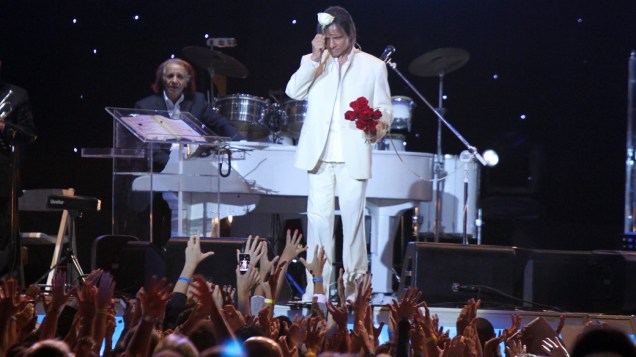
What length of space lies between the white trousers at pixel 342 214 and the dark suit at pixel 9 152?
2.12m

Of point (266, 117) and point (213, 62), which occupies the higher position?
point (213, 62)

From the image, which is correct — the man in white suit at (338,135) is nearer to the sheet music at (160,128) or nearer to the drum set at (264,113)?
the sheet music at (160,128)

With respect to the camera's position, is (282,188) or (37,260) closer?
(282,188)

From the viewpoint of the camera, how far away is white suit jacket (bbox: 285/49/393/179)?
6238 millimetres

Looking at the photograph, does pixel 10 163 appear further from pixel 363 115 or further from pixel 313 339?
pixel 313 339

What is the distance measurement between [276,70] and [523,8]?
10.2 feet

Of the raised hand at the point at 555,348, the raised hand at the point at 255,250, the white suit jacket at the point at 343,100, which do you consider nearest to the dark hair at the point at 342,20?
the white suit jacket at the point at 343,100

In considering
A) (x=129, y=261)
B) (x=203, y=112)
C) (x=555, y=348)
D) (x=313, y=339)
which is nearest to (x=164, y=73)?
(x=203, y=112)

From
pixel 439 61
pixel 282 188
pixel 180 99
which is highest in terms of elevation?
pixel 439 61

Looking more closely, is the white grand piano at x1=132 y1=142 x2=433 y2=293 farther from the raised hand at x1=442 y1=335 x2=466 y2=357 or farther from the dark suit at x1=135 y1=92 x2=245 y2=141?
the raised hand at x1=442 y1=335 x2=466 y2=357

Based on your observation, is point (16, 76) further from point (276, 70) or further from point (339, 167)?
point (339, 167)

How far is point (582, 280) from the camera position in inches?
258


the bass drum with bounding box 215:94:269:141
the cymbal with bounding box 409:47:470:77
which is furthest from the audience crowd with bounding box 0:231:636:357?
the cymbal with bounding box 409:47:470:77

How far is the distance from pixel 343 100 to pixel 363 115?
345 millimetres
